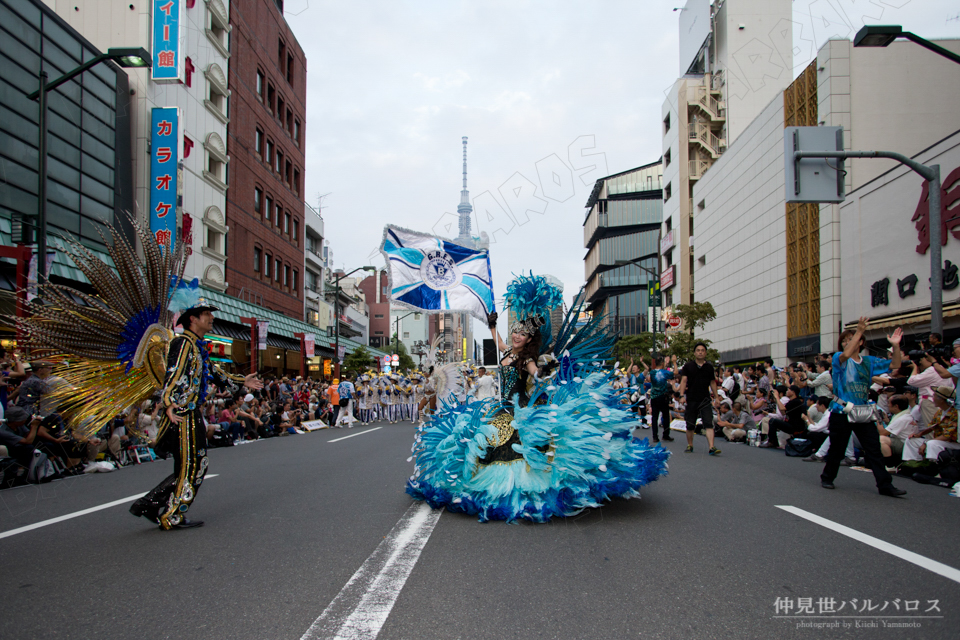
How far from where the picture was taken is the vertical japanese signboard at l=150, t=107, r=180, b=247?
74.8ft

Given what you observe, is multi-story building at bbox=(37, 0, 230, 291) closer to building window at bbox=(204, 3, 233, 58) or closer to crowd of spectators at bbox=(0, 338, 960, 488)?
building window at bbox=(204, 3, 233, 58)

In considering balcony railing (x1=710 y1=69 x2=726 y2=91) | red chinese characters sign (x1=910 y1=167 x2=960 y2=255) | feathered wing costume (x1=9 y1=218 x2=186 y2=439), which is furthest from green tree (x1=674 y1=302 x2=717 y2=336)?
feathered wing costume (x1=9 y1=218 x2=186 y2=439)

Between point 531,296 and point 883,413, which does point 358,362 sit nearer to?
point 883,413

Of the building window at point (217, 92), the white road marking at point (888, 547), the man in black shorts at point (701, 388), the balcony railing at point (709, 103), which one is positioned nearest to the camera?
the white road marking at point (888, 547)

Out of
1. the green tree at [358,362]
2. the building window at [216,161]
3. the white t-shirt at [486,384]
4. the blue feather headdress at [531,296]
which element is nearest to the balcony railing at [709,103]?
the green tree at [358,362]

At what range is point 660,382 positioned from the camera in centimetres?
1295

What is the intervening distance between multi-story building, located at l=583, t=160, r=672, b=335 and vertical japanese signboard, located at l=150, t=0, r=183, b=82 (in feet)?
193

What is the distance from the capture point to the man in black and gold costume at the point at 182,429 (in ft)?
17.6

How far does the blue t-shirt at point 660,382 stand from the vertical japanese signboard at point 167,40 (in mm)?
19628

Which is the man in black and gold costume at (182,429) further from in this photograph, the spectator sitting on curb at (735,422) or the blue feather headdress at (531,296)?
the spectator sitting on curb at (735,422)

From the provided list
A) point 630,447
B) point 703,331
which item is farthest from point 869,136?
point 630,447

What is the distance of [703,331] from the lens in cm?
4712

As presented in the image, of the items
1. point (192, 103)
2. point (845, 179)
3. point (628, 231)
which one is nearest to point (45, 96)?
point (192, 103)

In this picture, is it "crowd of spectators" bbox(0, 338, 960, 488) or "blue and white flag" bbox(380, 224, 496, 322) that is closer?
"crowd of spectators" bbox(0, 338, 960, 488)
